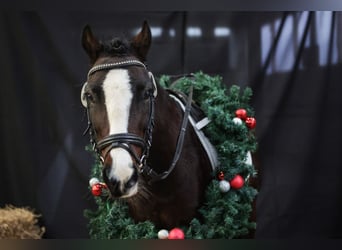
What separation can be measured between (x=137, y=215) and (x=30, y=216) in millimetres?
1065

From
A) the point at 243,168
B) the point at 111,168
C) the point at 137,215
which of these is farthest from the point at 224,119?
the point at 111,168

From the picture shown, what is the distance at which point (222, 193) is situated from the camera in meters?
1.76

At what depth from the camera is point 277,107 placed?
2666 mm

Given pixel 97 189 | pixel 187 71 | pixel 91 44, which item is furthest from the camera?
pixel 187 71

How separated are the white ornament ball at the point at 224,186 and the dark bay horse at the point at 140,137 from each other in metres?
0.07

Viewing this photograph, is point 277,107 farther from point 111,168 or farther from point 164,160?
point 111,168

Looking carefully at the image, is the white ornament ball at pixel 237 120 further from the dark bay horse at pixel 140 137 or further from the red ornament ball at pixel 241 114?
the dark bay horse at pixel 140 137

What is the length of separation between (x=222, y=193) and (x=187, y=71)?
3.47ft

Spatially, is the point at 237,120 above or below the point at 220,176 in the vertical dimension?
above

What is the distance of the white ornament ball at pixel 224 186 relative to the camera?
5.70ft

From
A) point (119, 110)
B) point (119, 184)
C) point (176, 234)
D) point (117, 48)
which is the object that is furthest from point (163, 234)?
point (117, 48)

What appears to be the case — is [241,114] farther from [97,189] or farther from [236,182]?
[97,189]

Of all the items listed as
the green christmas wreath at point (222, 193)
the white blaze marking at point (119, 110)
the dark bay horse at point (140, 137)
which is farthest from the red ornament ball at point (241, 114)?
the white blaze marking at point (119, 110)

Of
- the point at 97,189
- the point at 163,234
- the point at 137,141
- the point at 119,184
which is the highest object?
the point at 137,141
